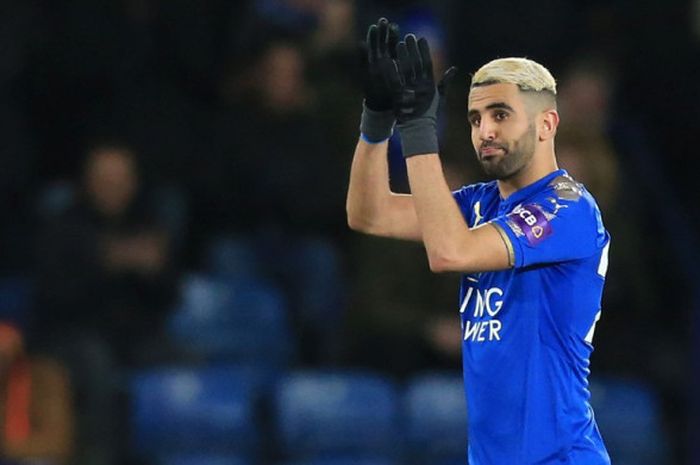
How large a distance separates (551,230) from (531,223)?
2.6 inches

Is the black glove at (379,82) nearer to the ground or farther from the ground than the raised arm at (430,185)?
farther from the ground

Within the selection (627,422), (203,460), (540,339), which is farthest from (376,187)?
(627,422)

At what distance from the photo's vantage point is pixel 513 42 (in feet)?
31.9

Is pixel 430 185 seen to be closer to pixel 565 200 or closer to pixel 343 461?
pixel 565 200

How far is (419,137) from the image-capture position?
14.7ft

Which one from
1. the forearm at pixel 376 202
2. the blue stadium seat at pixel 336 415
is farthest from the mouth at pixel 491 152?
the blue stadium seat at pixel 336 415

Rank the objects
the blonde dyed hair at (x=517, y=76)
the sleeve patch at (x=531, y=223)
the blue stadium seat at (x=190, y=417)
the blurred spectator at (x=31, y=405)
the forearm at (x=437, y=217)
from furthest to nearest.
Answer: the blue stadium seat at (x=190, y=417), the blurred spectator at (x=31, y=405), the blonde dyed hair at (x=517, y=76), the sleeve patch at (x=531, y=223), the forearm at (x=437, y=217)

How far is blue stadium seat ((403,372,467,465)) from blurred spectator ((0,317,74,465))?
1809 mm

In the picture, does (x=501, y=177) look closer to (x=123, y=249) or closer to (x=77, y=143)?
(x=123, y=249)

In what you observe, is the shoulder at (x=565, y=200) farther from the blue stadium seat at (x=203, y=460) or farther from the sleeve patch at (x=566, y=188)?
the blue stadium seat at (x=203, y=460)

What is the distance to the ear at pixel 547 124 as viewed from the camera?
4648 millimetres

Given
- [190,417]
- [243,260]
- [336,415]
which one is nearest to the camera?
[190,417]

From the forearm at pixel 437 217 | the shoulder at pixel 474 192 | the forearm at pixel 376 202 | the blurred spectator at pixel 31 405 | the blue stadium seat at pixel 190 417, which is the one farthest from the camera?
the blue stadium seat at pixel 190 417

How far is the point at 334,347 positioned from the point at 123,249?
1.26m
